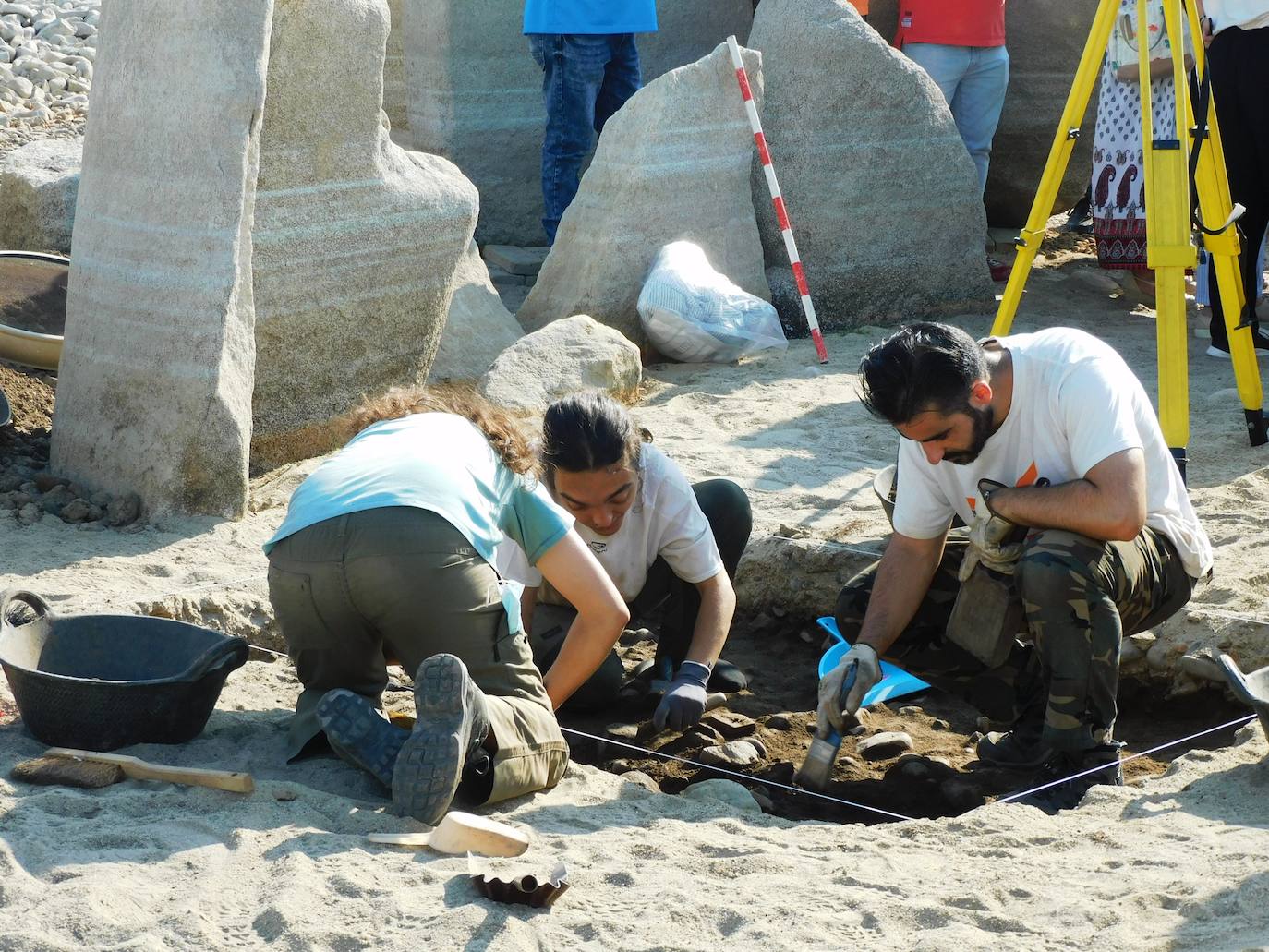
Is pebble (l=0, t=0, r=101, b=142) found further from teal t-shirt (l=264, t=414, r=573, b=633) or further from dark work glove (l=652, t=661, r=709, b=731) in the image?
dark work glove (l=652, t=661, r=709, b=731)

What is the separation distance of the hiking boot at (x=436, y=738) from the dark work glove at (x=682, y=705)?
0.93m

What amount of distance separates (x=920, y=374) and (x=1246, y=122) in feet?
11.0

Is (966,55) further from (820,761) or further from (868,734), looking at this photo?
(820,761)

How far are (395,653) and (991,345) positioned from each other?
159 centimetres

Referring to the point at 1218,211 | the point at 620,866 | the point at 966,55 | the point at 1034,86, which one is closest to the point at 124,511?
the point at 620,866

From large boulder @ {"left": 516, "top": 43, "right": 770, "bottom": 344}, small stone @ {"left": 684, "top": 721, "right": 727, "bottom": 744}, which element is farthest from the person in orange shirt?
small stone @ {"left": 684, "top": 721, "right": 727, "bottom": 744}

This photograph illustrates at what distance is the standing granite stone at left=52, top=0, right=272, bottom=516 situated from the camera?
178 inches

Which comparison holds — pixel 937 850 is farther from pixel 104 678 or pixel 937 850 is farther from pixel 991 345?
pixel 104 678

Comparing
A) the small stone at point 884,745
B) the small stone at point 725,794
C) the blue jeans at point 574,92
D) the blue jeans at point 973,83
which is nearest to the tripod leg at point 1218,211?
the small stone at point 884,745

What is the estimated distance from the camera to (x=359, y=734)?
9.26 feet

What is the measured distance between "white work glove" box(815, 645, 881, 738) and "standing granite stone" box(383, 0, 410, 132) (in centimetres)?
602

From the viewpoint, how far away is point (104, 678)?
3.25 m

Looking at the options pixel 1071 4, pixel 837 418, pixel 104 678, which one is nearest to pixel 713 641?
pixel 104 678

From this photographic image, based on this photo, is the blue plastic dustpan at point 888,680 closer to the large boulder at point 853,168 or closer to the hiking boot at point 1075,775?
the hiking boot at point 1075,775
